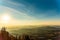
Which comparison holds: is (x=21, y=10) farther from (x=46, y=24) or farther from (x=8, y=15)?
(x=46, y=24)

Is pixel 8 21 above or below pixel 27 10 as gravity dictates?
below

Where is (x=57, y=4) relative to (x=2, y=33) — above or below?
above

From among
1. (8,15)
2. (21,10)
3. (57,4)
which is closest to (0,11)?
(8,15)

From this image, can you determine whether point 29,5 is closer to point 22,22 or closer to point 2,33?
point 22,22

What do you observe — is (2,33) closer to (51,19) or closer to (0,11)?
(0,11)

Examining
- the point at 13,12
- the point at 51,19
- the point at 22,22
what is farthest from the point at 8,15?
the point at 51,19

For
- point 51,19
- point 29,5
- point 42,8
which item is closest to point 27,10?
point 29,5

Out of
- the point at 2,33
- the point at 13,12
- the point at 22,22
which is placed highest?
the point at 13,12

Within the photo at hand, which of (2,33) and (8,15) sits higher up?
(8,15)
